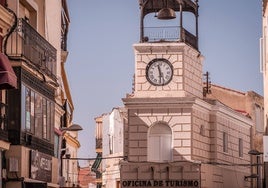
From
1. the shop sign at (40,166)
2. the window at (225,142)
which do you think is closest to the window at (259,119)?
the window at (225,142)

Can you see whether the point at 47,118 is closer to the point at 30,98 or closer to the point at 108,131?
the point at 30,98

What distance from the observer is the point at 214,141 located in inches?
2260

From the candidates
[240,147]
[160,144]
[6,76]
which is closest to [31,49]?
[6,76]

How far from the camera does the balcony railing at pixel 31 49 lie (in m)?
32.2

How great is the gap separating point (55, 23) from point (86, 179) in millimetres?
51310

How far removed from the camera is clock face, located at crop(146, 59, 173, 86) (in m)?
55.2

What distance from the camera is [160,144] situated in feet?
180

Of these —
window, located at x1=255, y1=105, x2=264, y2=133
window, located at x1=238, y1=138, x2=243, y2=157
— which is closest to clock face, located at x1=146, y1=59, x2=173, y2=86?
window, located at x1=238, y1=138, x2=243, y2=157

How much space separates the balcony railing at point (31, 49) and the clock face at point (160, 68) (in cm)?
1831

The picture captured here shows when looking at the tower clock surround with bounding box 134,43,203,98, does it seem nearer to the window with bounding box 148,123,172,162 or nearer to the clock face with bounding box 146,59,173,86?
the clock face with bounding box 146,59,173,86

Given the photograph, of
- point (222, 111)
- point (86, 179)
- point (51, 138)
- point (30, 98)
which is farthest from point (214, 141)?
point (86, 179)

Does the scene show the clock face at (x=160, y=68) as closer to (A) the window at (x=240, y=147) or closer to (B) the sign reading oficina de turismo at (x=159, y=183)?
(B) the sign reading oficina de turismo at (x=159, y=183)

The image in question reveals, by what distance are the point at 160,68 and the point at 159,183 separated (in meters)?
5.56

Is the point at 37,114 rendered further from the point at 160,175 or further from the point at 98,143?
the point at 98,143
